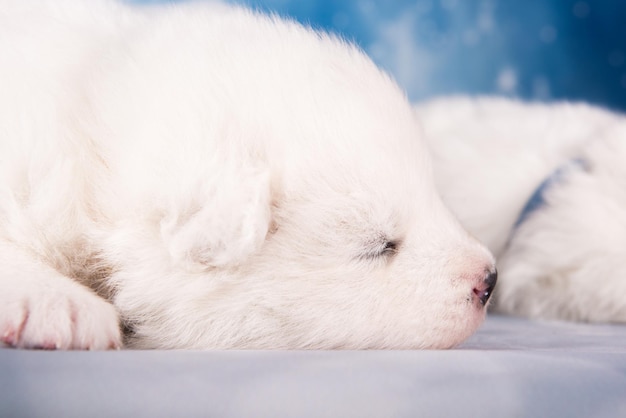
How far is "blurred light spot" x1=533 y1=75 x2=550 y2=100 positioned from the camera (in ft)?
12.3

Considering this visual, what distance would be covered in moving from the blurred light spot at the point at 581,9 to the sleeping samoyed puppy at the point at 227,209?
276 cm

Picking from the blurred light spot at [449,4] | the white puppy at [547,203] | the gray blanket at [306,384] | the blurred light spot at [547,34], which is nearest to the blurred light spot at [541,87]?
the blurred light spot at [547,34]

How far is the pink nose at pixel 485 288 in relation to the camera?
46.6 inches

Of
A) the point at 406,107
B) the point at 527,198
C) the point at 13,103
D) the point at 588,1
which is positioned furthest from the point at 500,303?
the point at 588,1

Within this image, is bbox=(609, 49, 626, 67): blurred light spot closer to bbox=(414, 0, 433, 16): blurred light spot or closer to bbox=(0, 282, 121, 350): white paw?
bbox=(414, 0, 433, 16): blurred light spot

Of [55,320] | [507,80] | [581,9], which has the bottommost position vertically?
[55,320]

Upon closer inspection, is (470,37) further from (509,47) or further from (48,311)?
(48,311)

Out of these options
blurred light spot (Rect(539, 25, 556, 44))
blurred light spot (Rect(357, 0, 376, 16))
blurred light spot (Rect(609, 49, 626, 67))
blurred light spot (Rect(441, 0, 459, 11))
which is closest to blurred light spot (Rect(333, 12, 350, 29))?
blurred light spot (Rect(357, 0, 376, 16))

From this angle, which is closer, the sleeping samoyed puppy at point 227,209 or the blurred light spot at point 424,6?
the sleeping samoyed puppy at point 227,209

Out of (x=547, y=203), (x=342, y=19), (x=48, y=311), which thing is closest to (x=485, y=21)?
(x=342, y=19)

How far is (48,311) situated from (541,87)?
128 inches

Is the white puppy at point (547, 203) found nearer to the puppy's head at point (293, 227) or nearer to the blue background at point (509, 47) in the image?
the puppy's head at point (293, 227)

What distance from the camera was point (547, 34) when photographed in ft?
12.2

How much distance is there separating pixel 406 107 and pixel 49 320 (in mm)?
675
